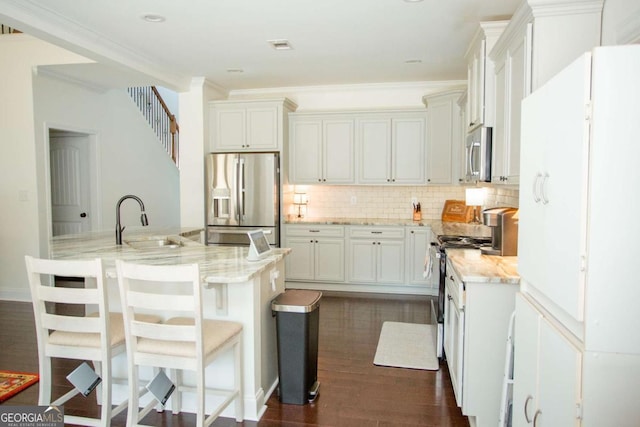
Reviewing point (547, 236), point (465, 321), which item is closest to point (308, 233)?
point (465, 321)

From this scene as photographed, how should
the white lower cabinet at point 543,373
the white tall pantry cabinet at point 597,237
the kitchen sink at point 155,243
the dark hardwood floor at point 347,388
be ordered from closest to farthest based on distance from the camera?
the white tall pantry cabinet at point 597,237
the white lower cabinet at point 543,373
the dark hardwood floor at point 347,388
the kitchen sink at point 155,243

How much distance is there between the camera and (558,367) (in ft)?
4.82

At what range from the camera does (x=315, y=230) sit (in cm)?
597

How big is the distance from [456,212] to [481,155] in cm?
237

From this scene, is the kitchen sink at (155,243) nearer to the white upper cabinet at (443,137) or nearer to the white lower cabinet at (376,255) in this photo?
the white lower cabinet at (376,255)

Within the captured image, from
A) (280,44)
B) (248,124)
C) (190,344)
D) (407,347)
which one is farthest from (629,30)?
(248,124)

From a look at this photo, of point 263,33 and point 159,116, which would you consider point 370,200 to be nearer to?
point 263,33

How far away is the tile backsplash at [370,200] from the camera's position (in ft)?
20.4

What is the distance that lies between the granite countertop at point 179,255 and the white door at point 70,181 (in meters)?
2.70

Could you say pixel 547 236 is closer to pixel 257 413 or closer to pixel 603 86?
pixel 603 86

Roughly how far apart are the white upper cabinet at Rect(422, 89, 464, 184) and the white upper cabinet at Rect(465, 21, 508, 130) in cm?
154

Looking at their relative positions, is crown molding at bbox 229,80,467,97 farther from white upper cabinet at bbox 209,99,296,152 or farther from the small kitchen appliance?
the small kitchen appliance

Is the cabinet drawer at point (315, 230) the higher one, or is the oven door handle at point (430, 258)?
the cabinet drawer at point (315, 230)

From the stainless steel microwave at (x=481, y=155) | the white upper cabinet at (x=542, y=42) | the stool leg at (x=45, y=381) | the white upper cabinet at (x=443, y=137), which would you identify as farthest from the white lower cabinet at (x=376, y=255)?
the stool leg at (x=45, y=381)
